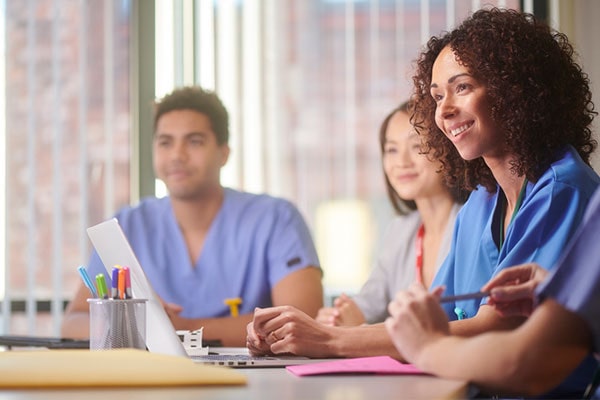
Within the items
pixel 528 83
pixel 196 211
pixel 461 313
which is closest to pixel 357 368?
pixel 461 313

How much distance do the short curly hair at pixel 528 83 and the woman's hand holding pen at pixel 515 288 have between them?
1.39 ft

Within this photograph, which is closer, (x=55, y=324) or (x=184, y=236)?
(x=184, y=236)

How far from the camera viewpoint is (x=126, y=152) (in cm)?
377

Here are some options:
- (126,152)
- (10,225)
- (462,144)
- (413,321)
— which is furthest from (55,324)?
(413,321)

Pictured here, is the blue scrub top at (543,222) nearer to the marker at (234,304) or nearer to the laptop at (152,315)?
the laptop at (152,315)

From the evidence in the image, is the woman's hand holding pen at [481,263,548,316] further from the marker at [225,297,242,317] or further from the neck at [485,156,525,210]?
the marker at [225,297,242,317]

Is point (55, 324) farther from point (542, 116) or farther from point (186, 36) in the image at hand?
point (542, 116)

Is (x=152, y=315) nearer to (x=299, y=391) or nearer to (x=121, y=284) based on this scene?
(x=121, y=284)

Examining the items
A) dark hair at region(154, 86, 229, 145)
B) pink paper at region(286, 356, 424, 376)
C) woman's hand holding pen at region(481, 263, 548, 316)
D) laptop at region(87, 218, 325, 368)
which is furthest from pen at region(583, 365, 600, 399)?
dark hair at region(154, 86, 229, 145)

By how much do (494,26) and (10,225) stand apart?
2.42 m

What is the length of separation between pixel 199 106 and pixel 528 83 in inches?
58.9

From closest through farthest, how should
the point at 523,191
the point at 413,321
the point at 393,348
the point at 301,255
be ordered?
the point at 413,321, the point at 393,348, the point at 523,191, the point at 301,255

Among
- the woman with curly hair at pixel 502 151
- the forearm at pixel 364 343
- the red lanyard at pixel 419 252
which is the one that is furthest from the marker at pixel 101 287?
the red lanyard at pixel 419 252

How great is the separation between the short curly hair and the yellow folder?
82 cm
